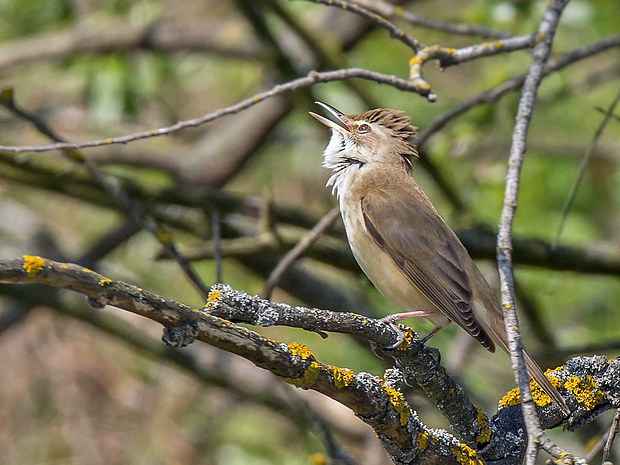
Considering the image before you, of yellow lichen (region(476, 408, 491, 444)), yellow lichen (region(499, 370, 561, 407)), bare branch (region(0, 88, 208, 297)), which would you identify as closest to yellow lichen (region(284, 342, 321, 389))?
yellow lichen (region(476, 408, 491, 444))

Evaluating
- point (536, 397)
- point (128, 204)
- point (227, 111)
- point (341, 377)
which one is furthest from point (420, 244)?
point (341, 377)

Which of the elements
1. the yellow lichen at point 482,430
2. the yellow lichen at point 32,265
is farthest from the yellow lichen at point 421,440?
the yellow lichen at point 32,265

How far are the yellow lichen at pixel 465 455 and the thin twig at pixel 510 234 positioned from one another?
556mm

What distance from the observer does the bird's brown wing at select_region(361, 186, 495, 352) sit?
4.21 meters

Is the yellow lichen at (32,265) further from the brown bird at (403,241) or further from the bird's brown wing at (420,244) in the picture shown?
the bird's brown wing at (420,244)

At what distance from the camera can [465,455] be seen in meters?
2.85

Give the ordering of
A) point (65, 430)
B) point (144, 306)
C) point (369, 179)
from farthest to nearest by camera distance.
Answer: point (65, 430), point (369, 179), point (144, 306)

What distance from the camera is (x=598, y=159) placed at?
8516 millimetres

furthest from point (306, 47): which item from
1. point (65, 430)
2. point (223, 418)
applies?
point (65, 430)

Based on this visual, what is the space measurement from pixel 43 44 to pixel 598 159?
5488 millimetres

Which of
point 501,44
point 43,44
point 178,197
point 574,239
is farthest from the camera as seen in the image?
point 43,44

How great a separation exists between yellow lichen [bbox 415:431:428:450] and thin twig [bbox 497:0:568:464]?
516 millimetres

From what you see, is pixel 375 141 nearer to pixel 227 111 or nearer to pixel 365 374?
pixel 227 111

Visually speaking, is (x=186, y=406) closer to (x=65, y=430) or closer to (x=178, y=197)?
(x=65, y=430)
